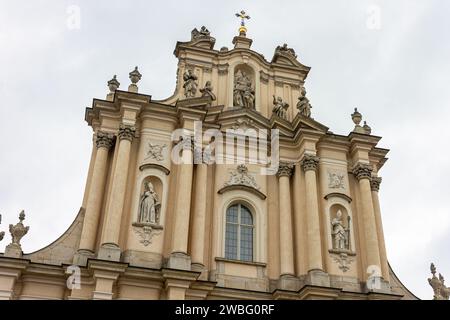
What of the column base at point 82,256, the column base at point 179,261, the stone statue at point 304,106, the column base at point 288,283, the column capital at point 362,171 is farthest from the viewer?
the stone statue at point 304,106

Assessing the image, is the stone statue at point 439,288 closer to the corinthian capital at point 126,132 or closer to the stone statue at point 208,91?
the stone statue at point 208,91

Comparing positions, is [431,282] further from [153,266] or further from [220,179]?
[153,266]

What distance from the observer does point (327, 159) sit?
20.8m

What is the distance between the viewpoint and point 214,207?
19.0 meters

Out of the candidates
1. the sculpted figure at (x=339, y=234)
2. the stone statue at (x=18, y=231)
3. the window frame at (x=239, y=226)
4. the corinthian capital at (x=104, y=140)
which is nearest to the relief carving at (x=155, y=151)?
the corinthian capital at (x=104, y=140)

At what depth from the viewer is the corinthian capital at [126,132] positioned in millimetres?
18792

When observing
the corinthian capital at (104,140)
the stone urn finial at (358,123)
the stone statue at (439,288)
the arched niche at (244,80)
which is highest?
the arched niche at (244,80)

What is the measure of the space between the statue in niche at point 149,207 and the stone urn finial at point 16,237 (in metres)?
3.41

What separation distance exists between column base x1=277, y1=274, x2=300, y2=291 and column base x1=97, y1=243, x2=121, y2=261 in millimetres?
5097

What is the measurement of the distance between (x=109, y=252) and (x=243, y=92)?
8.83 meters

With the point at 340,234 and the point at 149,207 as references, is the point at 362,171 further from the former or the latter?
the point at 149,207

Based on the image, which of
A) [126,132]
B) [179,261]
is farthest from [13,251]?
[126,132]
